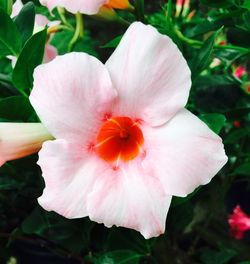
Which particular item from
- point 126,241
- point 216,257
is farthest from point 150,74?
point 216,257

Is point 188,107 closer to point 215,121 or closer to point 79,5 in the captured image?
point 215,121

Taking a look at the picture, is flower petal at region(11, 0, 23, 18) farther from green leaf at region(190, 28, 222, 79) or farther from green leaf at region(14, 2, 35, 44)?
green leaf at region(190, 28, 222, 79)

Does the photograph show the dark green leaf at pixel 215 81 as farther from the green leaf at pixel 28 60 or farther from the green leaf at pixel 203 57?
the green leaf at pixel 28 60

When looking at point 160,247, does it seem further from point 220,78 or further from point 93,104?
point 93,104

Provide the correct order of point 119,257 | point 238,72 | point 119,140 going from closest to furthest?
point 119,140 < point 119,257 < point 238,72

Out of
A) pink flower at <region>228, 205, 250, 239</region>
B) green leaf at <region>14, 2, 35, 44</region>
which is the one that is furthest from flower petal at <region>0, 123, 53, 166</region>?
pink flower at <region>228, 205, 250, 239</region>

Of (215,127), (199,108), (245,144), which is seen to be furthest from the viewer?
(245,144)

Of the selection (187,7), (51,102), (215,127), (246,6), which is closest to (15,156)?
(51,102)
